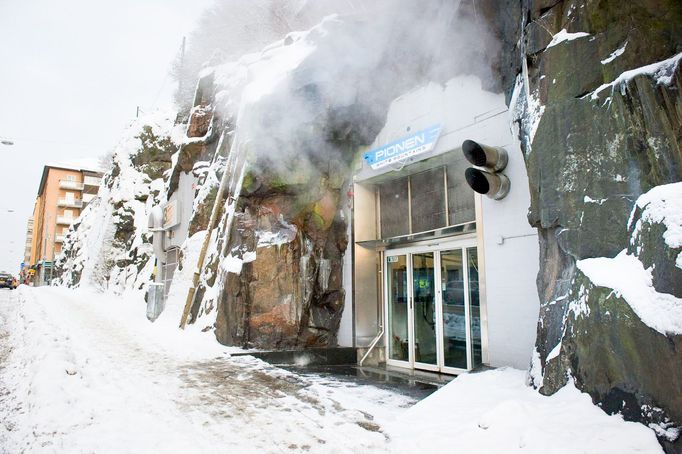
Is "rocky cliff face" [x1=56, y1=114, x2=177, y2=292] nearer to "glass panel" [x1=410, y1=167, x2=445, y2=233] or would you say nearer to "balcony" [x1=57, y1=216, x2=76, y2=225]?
"glass panel" [x1=410, y1=167, x2=445, y2=233]

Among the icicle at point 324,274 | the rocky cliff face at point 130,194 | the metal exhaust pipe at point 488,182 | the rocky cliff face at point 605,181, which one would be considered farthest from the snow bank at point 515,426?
the rocky cliff face at point 130,194

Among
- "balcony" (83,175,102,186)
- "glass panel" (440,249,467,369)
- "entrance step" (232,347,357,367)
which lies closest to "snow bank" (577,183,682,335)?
"glass panel" (440,249,467,369)

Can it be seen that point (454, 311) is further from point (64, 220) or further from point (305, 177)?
point (64, 220)

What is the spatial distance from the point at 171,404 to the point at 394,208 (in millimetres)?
5520

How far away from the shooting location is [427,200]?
26.0 feet

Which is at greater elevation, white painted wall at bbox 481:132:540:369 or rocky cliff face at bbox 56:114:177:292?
rocky cliff face at bbox 56:114:177:292

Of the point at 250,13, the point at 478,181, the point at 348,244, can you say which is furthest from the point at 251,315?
the point at 250,13

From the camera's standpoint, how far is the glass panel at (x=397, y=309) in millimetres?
8180

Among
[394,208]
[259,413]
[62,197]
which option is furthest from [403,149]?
[62,197]

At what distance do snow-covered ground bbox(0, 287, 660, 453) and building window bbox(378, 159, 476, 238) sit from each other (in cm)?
300

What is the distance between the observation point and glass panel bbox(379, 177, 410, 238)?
837 centimetres

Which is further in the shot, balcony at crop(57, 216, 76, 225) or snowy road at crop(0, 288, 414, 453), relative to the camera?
balcony at crop(57, 216, 76, 225)

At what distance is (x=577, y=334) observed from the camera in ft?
11.1

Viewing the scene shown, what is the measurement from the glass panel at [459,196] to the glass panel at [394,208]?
108 centimetres
